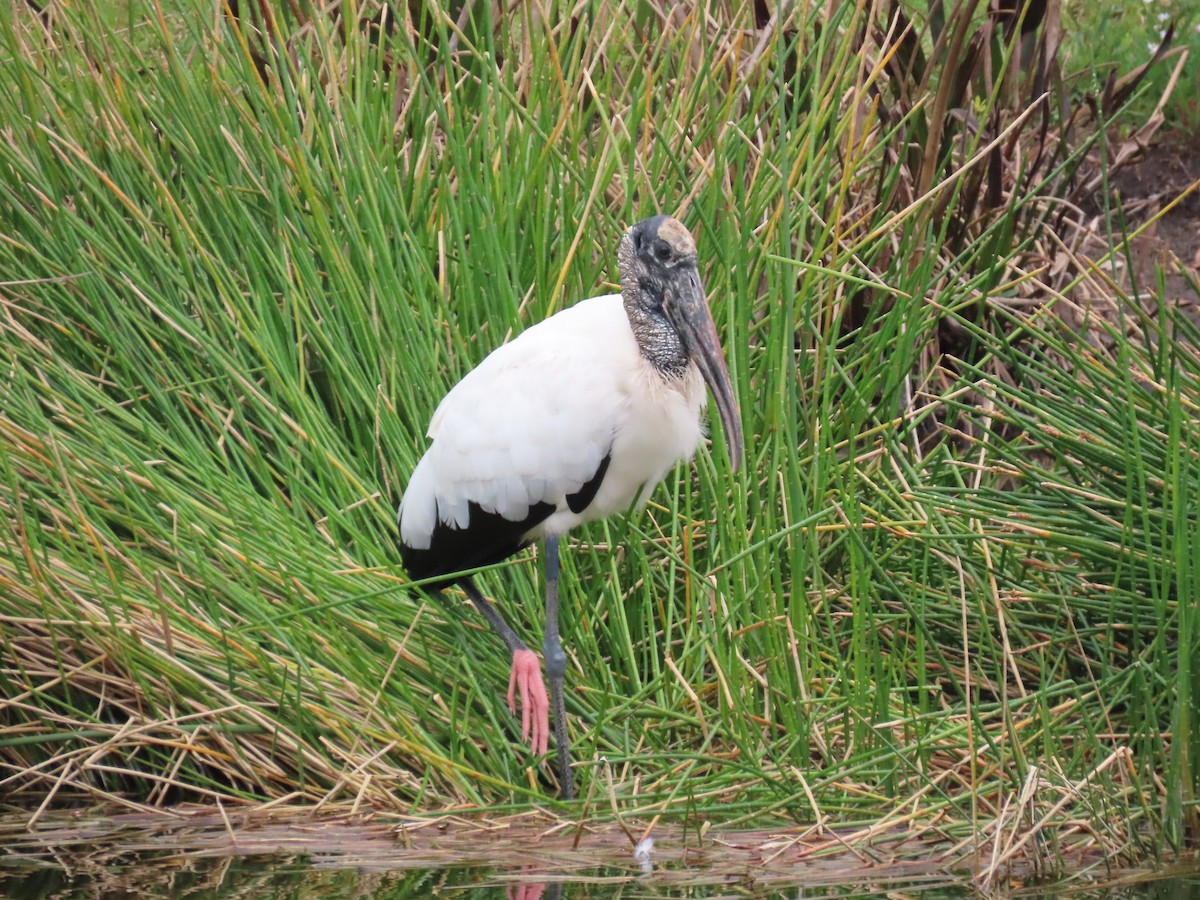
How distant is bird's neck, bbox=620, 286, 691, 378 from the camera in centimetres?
304

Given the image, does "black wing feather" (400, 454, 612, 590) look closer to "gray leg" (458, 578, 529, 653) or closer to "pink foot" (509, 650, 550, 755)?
"gray leg" (458, 578, 529, 653)

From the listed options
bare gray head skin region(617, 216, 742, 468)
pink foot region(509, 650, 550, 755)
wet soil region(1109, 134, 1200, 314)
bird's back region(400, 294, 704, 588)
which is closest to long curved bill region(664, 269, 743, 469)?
bare gray head skin region(617, 216, 742, 468)

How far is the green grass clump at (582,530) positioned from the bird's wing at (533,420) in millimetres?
243

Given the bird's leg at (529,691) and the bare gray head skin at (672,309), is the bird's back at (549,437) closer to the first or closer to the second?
the bare gray head skin at (672,309)

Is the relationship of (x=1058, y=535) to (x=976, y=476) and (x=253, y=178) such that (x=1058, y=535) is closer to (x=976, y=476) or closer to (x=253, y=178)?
(x=976, y=476)

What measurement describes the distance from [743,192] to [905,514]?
74 cm

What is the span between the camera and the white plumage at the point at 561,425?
301cm

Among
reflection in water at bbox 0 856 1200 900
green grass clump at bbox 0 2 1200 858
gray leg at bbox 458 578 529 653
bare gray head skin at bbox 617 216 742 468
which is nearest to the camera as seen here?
reflection in water at bbox 0 856 1200 900

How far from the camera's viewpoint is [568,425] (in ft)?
9.91

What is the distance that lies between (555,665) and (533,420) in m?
0.47

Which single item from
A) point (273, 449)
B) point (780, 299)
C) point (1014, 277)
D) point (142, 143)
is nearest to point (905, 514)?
point (780, 299)

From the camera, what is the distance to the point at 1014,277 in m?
4.09

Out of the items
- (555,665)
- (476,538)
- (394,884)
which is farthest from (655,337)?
(394,884)

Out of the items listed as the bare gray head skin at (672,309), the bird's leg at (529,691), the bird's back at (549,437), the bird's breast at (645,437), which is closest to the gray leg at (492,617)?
the bird's leg at (529,691)
